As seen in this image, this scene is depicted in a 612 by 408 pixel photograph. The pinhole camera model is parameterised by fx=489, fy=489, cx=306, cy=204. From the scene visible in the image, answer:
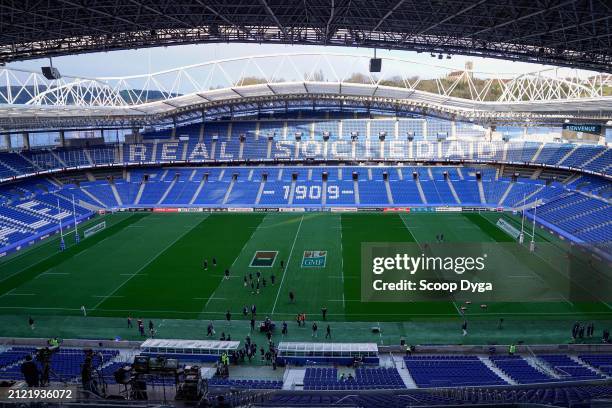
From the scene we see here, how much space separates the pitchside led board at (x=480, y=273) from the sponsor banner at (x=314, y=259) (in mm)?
2978

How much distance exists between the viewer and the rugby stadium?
18.6m

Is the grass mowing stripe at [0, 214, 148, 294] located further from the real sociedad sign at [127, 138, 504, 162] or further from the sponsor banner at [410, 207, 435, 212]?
the sponsor banner at [410, 207, 435, 212]

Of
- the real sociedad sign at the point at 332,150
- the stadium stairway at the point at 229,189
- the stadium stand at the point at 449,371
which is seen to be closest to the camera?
the stadium stand at the point at 449,371

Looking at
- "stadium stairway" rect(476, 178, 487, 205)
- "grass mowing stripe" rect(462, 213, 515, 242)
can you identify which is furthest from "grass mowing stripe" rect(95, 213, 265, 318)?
"stadium stairway" rect(476, 178, 487, 205)

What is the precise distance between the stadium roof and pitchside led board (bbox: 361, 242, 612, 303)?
531 inches

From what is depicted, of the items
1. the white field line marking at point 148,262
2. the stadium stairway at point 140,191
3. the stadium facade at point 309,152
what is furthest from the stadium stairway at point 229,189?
the stadium stairway at point 140,191

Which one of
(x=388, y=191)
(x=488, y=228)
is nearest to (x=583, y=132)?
(x=488, y=228)

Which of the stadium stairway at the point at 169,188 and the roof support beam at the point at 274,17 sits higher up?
the roof support beam at the point at 274,17

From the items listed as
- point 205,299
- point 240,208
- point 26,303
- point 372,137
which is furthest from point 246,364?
point 372,137

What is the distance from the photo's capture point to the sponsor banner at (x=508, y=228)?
42156 millimetres

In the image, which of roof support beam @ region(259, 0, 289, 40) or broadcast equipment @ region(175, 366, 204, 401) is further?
roof support beam @ region(259, 0, 289, 40)

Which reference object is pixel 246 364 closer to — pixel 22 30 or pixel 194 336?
pixel 194 336

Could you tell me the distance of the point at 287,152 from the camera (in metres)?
67.1

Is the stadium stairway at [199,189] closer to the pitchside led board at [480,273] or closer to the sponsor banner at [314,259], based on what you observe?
the sponsor banner at [314,259]
